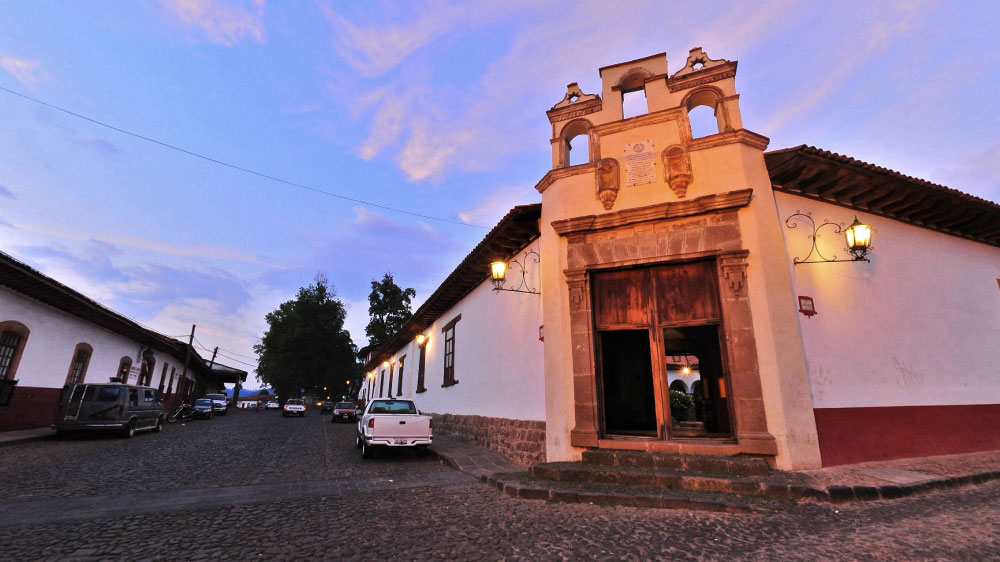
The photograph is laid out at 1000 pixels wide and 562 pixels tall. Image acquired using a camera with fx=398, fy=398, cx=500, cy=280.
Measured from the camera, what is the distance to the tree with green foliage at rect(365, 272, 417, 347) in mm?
44219

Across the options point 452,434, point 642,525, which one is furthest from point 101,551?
point 452,434

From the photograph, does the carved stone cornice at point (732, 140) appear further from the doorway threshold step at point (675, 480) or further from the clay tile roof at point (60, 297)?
the clay tile roof at point (60, 297)

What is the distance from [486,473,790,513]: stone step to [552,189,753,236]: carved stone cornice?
431 centimetres

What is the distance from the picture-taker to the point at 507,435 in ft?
29.1

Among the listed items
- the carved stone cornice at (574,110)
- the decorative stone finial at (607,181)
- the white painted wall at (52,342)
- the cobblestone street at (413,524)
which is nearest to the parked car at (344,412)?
the white painted wall at (52,342)

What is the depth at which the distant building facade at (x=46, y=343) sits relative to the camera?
37.6 ft

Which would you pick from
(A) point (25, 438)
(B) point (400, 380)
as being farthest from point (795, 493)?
(B) point (400, 380)

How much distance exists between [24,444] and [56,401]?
4.45 m

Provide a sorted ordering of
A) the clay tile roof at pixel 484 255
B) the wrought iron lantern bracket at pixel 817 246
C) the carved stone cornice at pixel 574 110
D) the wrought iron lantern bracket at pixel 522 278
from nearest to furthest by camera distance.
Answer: the wrought iron lantern bracket at pixel 817 246 → the carved stone cornice at pixel 574 110 → the wrought iron lantern bracket at pixel 522 278 → the clay tile roof at pixel 484 255

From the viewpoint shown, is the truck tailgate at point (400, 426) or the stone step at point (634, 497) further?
the truck tailgate at point (400, 426)

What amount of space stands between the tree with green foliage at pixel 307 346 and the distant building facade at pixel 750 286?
42.4 meters

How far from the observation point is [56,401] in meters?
13.8

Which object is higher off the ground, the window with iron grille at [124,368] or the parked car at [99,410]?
Result: the window with iron grille at [124,368]

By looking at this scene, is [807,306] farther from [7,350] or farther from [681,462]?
[7,350]
